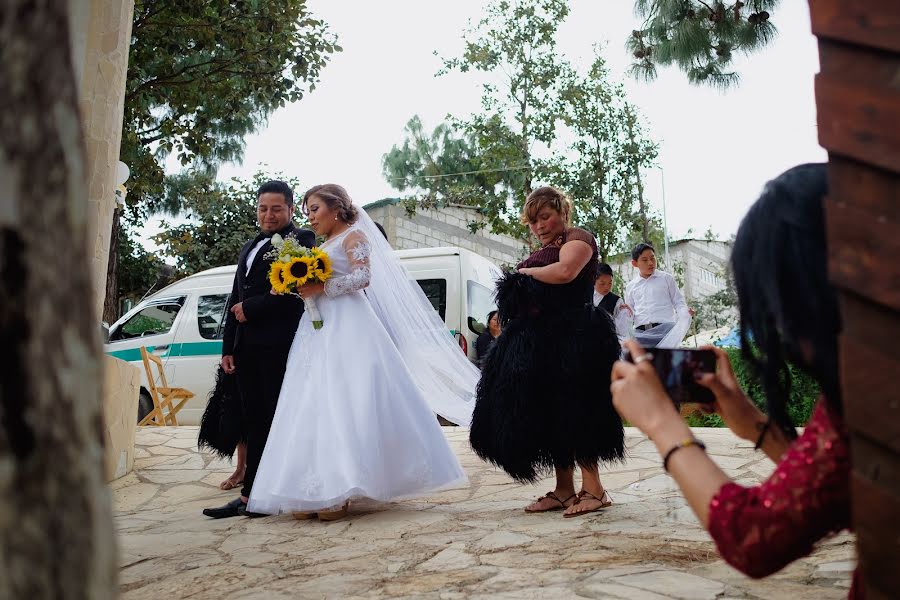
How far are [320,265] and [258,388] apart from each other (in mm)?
929

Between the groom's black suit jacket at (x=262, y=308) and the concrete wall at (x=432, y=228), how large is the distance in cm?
1391

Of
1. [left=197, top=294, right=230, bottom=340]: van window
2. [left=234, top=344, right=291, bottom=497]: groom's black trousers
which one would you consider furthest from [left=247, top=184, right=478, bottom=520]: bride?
[left=197, top=294, right=230, bottom=340]: van window

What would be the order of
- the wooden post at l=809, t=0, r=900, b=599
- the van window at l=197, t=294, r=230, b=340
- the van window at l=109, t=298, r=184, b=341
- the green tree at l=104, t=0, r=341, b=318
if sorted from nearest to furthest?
the wooden post at l=809, t=0, r=900, b=599, the green tree at l=104, t=0, r=341, b=318, the van window at l=197, t=294, r=230, b=340, the van window at l=109, t=298, r=184, b=341

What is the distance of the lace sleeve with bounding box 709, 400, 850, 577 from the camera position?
131cm

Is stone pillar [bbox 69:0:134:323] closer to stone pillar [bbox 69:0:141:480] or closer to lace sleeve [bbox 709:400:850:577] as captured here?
stone pillar [bbox 69:0:141:480]

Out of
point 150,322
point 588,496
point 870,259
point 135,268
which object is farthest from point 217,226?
point 870,259

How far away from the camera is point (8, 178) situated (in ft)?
2.87

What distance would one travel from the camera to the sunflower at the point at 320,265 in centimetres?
522

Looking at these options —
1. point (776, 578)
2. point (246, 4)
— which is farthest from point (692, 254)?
point (776, 578)

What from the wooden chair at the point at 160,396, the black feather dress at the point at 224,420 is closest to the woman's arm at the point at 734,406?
the black feather dress at the point at 224,420

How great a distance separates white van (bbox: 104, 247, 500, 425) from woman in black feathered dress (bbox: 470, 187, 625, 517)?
18.9 ft

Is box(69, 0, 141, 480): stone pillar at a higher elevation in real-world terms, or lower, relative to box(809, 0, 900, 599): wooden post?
higher

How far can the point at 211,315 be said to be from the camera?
472 inches

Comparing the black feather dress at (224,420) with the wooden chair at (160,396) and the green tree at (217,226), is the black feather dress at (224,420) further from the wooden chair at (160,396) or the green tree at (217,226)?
the green tree at (217,226)
